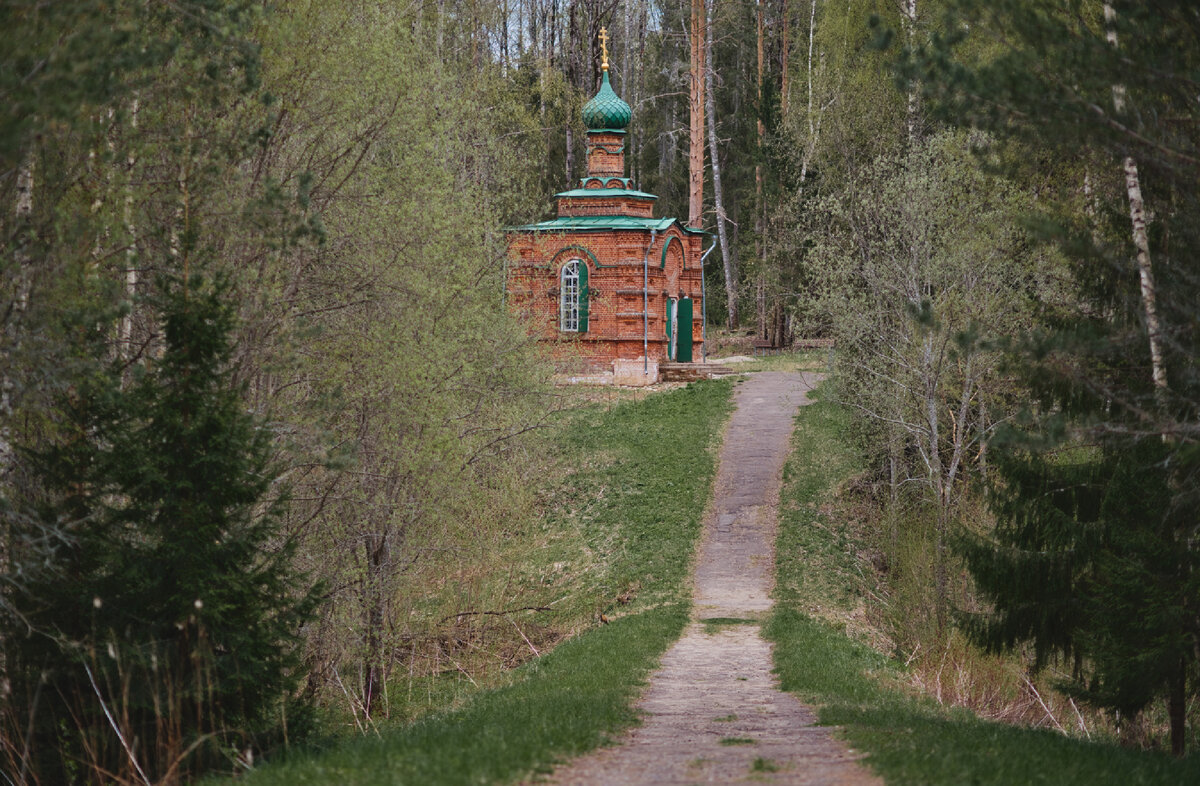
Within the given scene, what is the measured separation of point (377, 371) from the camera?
1488cm

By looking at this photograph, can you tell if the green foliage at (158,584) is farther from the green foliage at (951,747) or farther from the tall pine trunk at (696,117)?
the tall pine trunk at (696,117)

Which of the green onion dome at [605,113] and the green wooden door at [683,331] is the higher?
the green onion dome at [605,113]

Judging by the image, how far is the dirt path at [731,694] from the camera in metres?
8.11

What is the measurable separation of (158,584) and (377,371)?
595 centimetres

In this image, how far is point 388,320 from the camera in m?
15.3

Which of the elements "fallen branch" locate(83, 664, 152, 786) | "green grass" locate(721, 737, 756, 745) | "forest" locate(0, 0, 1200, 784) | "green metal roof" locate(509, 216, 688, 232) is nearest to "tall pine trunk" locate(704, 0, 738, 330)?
"green metal roof" locate(509, 216, 688, 232)

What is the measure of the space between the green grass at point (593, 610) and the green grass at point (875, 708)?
182 cm

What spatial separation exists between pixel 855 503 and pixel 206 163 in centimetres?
1822

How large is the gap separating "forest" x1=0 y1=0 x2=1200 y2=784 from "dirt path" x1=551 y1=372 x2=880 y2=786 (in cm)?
253

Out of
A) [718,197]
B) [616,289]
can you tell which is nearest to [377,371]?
[616,289]

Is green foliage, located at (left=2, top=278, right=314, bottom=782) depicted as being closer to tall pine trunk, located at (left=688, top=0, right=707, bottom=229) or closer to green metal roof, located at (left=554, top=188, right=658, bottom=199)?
green metal roof, located at (left=554, top=188, right=658, bottom=199)

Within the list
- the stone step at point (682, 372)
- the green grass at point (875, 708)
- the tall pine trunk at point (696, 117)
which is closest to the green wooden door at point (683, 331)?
the stone step at point (682, 372)

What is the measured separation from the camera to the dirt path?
319 inches

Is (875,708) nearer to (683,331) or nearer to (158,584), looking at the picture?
(158,584)
